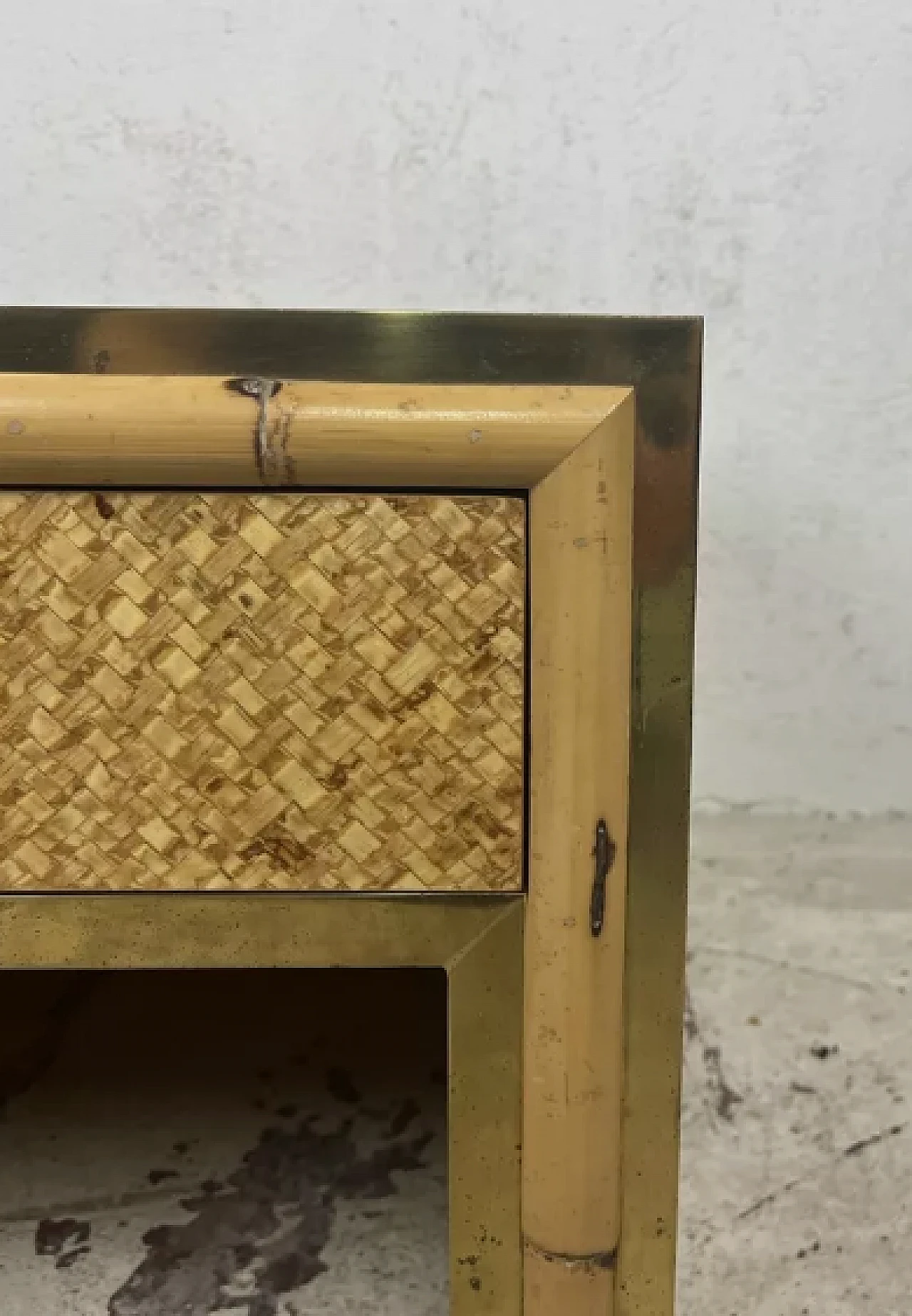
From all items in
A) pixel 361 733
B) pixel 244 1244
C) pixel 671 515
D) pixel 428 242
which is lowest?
pixel 244 1244

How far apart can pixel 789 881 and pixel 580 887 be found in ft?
0.76

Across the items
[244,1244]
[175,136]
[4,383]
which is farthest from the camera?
[244,1244]

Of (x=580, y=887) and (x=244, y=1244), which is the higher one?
(x=580, y=887)

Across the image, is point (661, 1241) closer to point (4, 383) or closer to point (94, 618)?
point (94, 618)

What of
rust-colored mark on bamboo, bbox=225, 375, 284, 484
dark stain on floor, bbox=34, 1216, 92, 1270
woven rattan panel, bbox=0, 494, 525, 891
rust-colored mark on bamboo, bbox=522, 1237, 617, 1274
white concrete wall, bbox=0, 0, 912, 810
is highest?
white concrete wall, bbox=0, 0, 912, 810

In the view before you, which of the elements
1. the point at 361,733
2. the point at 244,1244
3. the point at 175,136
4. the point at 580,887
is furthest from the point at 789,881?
the point at 175,136

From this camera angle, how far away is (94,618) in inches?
22.1

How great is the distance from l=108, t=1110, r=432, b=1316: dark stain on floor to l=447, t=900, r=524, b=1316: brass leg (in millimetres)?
205

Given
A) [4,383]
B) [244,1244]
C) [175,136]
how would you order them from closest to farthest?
[4,383], [175,136], [244,1244]

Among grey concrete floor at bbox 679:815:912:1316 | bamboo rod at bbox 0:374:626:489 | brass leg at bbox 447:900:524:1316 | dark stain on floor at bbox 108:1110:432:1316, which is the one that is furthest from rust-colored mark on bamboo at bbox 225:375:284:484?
dark stain on floor at bbox 108:1110:432:1316

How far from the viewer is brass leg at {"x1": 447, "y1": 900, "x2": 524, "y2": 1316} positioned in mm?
604

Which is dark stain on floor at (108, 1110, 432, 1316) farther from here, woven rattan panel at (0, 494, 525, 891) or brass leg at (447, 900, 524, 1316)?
woven rattan panel at (0, 494, 525, 891)

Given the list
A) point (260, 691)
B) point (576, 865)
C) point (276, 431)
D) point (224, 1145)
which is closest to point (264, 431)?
point (276, 431)

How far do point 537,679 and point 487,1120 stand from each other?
0.27 meters
